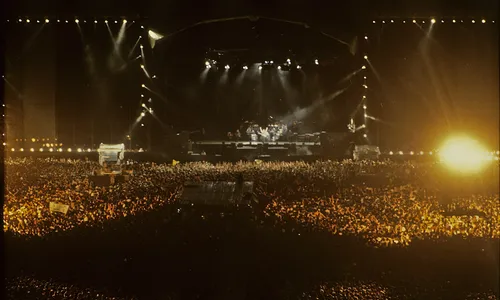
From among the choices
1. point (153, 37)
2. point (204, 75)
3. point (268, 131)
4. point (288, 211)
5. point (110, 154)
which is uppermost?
point (153, 37)

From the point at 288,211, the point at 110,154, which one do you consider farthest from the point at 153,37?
the point at 288,211

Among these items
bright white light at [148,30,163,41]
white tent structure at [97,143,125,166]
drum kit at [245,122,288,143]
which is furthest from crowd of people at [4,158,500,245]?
drum kit at [245,122,288,143]

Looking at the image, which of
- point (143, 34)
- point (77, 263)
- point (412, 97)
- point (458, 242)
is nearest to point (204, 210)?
point (77, 263)

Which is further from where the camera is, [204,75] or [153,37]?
[204,75]

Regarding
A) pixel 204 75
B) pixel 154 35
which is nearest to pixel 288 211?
pixel 154 35

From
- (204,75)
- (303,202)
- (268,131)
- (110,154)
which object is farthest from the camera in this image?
(268,131)

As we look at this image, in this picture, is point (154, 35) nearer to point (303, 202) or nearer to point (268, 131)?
point (268, 131)

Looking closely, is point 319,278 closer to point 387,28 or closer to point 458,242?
point 458,242

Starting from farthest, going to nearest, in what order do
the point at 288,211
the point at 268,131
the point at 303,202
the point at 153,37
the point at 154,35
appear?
1. the point at 268,131
2. the point at 153,37
3. the point at 154,35
4. the point at 303,202
5. the point at 288,211

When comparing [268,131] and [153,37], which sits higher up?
[153,37]

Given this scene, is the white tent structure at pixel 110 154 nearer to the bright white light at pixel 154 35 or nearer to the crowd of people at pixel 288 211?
the crowd of people at pixel 288 211

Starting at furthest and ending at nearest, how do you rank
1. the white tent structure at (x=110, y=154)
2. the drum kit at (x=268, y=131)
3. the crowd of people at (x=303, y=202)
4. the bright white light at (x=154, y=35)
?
the drum kit at (x=268, y=131)
the bright white light at (x=154, y=35)
the white tent structure at (x=110, y=154)
the crowd of people at (x=303, y=202)

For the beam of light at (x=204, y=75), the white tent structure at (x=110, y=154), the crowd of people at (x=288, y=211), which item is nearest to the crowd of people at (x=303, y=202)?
the crowd of people at (x=288, y=211)

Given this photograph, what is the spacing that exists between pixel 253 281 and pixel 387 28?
18.0m
